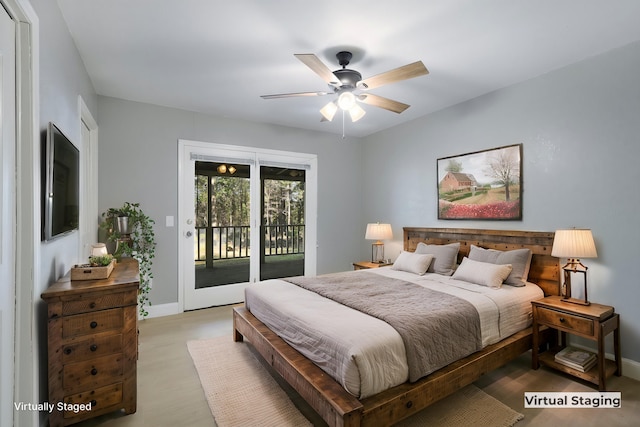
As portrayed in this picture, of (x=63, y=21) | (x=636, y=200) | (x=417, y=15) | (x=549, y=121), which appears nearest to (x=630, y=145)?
(x=636, y=200)

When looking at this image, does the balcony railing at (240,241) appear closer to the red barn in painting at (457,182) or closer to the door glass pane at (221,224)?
the door glass pane at (221,224)

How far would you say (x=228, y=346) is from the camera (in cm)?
305

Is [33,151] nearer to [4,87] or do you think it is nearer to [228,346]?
[4,87]

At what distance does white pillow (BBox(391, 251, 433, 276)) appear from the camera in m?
3.54

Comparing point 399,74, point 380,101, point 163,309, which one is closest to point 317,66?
point 399,74

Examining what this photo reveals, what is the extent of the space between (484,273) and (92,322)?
10.3 feet

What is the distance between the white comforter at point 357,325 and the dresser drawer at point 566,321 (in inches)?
5.9

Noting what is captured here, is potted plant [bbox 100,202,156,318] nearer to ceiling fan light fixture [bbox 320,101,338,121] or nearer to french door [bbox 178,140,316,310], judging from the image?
french door [bbox 178,140,316,310]

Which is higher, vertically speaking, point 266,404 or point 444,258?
point 444,258

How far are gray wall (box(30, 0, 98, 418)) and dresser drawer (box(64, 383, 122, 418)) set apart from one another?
0.15 m

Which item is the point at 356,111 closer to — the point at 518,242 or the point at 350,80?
the point at 350,80

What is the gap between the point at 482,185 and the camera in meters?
3.54

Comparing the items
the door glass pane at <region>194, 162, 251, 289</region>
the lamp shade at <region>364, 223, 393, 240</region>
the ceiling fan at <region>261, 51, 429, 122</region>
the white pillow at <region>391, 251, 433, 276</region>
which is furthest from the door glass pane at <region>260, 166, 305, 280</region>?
the ceiling fan at <region>261, 51, 429, 122</region>

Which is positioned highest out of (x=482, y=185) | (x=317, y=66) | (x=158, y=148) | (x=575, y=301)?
(x=317, y=66)
